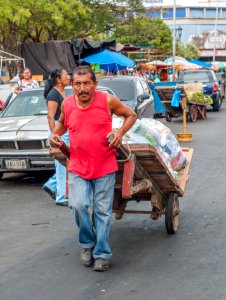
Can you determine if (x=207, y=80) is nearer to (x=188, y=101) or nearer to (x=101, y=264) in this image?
(x=188, y=101)

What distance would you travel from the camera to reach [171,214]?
687cm

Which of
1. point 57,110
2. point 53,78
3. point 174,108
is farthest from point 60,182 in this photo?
point 174,108

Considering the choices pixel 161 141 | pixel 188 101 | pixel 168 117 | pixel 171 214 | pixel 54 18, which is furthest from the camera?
pixel 54 18

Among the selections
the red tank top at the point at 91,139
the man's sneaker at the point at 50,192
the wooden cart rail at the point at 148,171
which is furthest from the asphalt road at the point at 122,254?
the red tank top at the point at 91,139

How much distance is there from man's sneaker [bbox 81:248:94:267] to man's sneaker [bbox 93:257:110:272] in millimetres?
123

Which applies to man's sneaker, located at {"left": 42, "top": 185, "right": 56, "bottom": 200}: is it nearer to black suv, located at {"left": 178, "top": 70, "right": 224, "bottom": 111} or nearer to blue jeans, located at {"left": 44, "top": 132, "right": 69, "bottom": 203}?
blue jeans, located at {"left": 44, "top": 132, "right": 69, "bottom": 203}

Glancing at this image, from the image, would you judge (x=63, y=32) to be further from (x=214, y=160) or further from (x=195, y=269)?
(x=195, y=269)

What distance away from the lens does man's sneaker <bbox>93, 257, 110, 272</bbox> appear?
5.81 meters

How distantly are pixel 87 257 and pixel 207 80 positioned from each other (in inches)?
878

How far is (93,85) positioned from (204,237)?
2.20 m

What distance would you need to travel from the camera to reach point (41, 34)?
30.7 meters

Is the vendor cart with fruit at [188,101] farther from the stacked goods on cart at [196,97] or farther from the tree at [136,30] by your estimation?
the tree at [136,30]

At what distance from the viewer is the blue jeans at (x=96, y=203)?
5.78 metres

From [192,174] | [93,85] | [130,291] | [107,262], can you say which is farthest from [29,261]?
[192,174]
